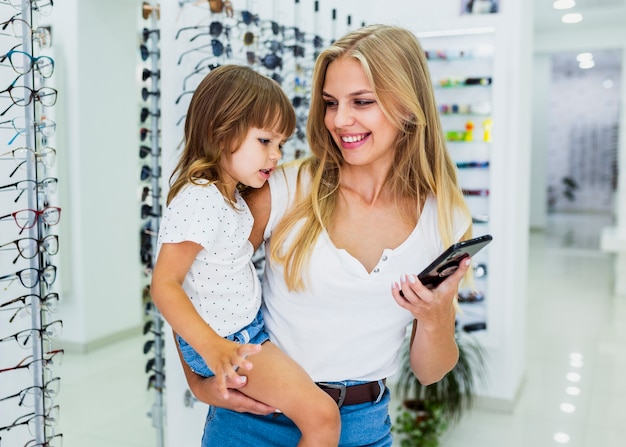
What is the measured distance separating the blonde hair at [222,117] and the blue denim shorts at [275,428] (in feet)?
1.76

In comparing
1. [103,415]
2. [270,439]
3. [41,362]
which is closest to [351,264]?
[270,439]

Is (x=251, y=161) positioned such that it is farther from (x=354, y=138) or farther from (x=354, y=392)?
(x=354, y=392)

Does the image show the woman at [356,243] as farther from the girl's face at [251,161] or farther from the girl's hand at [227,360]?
the girl's hand at [227,360]

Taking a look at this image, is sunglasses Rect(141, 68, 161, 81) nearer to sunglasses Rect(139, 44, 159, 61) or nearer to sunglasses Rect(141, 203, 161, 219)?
sunglasses Rect(139, 44, 159, 61)

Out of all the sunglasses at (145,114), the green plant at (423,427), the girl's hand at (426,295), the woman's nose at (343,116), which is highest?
the sunglasses at (145,114)

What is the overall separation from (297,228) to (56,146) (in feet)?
2.81

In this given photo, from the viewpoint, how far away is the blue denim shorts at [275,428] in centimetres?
145

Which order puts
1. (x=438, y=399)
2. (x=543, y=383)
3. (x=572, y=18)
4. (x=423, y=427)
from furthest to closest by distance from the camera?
(x=572, y=18) → (x=543, y=383) → (x=438, y=399) → (x=423, y=427)

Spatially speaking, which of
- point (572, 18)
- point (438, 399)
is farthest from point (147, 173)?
point (572, 18)

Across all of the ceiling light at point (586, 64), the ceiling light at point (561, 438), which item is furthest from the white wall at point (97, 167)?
the ceiling light at point (586, 64)

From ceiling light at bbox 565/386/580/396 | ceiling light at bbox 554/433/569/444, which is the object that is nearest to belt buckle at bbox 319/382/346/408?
ceiling light at bbox 554/433/569/444

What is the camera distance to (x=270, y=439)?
1452mm

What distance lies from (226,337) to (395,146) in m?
0.66

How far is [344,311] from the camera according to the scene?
1457 mm
